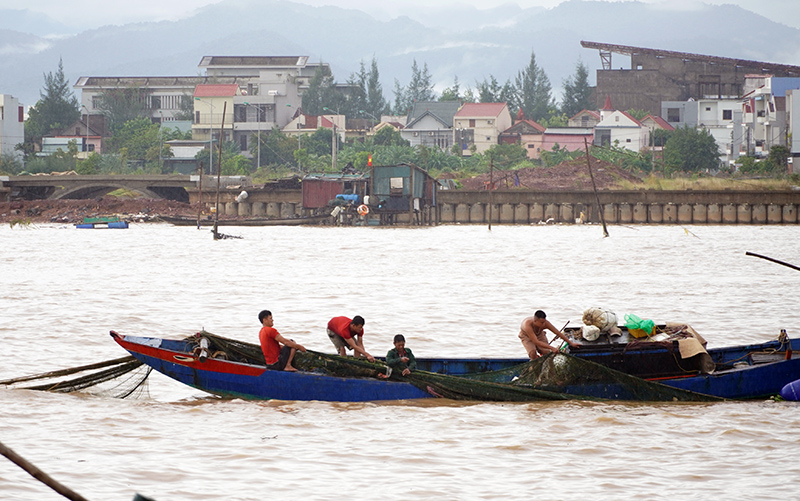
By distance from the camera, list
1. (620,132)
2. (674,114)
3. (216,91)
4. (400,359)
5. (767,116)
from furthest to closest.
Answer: (674,114) < (216,91) < (620,132) < (767,116) < (400,359)

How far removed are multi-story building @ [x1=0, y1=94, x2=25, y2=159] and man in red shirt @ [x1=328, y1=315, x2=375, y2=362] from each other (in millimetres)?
82059

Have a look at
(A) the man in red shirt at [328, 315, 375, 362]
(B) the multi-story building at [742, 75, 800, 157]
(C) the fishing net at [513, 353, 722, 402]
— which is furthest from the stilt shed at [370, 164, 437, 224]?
(C) the fishing net at [513, 353, 722, 402]

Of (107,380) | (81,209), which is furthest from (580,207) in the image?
(107,380)

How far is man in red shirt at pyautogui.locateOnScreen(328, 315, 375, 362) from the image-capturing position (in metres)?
13.5

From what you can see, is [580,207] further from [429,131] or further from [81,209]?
[81,209]

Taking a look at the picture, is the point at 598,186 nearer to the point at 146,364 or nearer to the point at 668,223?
the point at 668,223

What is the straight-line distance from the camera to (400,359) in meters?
12.8

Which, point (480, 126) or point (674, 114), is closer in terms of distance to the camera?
Result: point (480, 126)

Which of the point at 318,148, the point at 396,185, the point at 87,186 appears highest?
the point at 318,148

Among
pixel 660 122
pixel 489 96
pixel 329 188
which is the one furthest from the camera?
pixel 489 96

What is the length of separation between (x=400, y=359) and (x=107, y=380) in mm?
4440

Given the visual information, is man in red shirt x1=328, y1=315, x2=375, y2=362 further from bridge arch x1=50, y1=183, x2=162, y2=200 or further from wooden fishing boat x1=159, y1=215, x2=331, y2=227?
bridge arch x1=50, y1=183, x2=162, y2=200

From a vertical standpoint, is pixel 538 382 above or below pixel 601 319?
below

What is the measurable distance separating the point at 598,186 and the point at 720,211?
10710 millimetres
